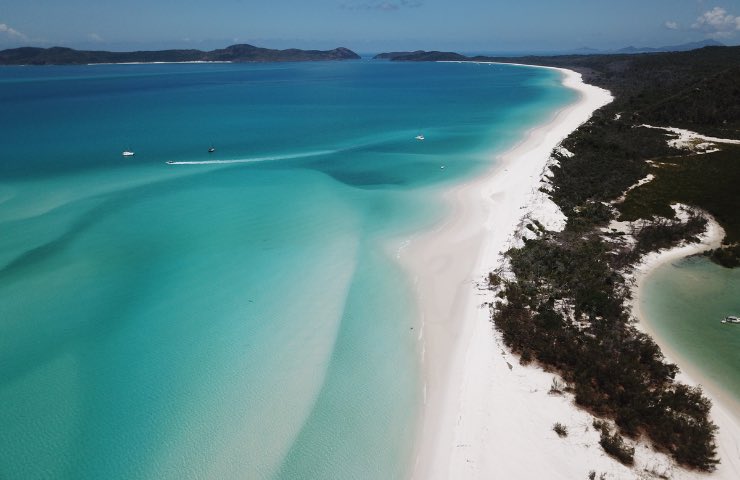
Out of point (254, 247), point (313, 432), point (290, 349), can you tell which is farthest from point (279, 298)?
point (313, 432)

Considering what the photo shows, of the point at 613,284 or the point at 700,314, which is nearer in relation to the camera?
the point at 700,314

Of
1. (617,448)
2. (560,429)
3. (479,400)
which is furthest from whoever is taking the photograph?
(479,400)

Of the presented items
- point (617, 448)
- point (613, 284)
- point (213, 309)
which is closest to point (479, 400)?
point (617, 448)

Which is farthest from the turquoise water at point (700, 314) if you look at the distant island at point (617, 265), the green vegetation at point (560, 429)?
the green vegetation at point (560, 429)

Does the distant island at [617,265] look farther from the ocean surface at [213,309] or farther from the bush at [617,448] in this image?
the ocean surface at [213,309]

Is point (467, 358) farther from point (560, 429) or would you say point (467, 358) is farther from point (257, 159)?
point (257, 159)

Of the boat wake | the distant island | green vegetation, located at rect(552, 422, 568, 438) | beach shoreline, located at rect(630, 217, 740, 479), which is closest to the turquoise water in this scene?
beach shoreline, located at rect(630, 217, 740, 479)
